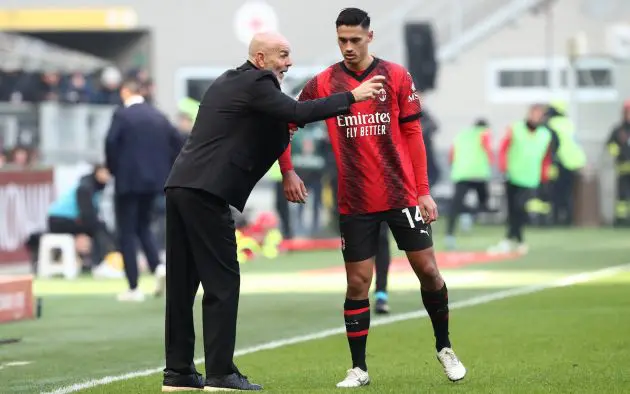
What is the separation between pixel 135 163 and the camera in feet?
55.2

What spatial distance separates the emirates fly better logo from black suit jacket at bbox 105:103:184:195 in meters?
6.83

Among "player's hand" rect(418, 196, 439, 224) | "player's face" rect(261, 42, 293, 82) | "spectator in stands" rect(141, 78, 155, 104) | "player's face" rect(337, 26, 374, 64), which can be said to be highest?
"spectator in stands" rect(141, 78, 155, 104)

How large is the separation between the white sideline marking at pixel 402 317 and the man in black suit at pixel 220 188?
0.90 meters

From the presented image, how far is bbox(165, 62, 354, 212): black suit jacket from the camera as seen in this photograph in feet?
30.6

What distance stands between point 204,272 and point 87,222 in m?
12.4

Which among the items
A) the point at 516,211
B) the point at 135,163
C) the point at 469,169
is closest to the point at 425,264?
the point at 135,163

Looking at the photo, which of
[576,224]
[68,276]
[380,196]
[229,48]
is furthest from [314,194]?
[380,196]

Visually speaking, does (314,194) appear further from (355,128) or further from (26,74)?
(355,128)

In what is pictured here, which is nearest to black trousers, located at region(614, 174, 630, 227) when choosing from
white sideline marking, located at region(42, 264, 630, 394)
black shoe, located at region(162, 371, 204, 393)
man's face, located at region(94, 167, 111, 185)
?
white sideline marking, located at region(42, 264, 630, 394)

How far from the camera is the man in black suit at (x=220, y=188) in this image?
9.38 meters

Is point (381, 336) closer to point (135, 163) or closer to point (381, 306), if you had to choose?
point (381, 306)

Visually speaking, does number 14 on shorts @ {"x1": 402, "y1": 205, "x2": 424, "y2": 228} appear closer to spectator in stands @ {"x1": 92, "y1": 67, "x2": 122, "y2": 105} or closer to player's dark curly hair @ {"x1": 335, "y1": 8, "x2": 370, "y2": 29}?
player's dark curly hair @ {"x1": 335, "y1": 8, "x2": 370, "y2": 29}

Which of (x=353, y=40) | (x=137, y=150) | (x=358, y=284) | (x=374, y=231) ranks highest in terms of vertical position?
(x=353, y=40)

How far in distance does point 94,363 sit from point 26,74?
21.2 metres
